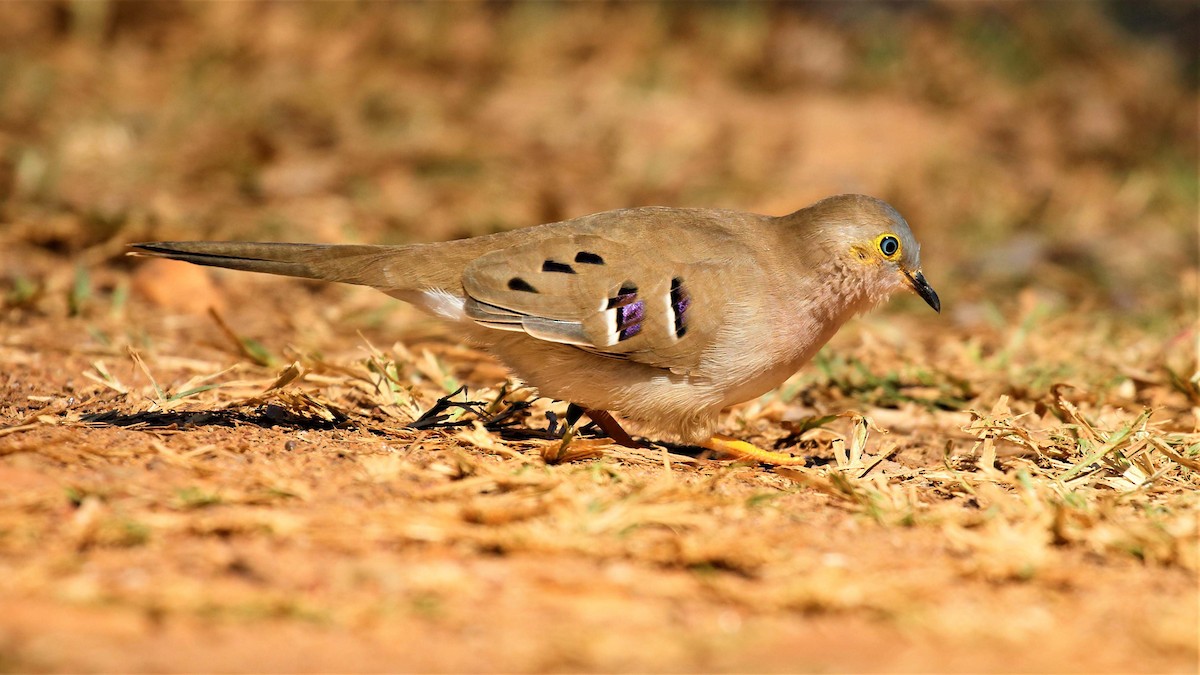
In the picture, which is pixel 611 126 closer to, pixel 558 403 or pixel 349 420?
pixel 558 403

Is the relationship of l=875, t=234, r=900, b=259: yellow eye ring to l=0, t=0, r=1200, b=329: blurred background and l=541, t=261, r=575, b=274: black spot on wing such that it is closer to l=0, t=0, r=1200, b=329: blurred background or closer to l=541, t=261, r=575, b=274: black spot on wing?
l=541, t=261, r=575, b=274: black spot on wing

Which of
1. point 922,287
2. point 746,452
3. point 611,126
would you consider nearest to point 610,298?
point 746,452

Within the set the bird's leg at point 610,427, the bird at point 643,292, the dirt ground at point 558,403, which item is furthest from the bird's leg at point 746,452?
the bird's leg at point 610,427

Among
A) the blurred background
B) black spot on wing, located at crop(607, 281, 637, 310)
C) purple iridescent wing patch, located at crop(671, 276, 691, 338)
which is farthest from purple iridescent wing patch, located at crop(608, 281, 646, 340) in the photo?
the blurred background

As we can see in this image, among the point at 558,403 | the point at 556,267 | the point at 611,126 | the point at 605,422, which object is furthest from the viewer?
the point at 611,126

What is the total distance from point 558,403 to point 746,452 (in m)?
1.02

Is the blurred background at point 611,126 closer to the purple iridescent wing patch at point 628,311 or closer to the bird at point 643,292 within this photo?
the bird at point 643,292

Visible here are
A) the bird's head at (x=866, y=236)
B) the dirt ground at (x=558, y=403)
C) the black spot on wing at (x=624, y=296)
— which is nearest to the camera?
the dirt ground at (x=558, y=403)

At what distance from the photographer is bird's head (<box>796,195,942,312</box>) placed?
172 inches

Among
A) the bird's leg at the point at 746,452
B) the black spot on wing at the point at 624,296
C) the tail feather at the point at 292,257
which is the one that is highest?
the tail feather at the point at 292,257

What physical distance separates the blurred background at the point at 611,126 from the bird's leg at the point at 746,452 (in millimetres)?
2944

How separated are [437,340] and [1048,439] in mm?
2749

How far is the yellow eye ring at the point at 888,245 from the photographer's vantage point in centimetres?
441

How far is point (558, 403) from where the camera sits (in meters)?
5.06
